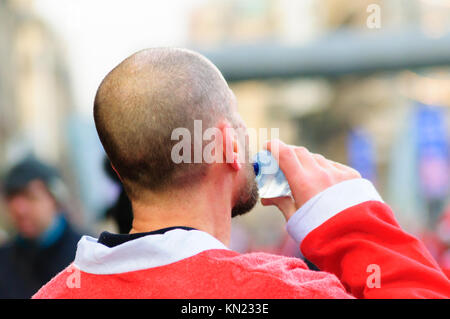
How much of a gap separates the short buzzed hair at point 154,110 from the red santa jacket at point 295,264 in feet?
0.61

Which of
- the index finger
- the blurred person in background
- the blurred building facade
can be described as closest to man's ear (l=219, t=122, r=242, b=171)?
the index finger

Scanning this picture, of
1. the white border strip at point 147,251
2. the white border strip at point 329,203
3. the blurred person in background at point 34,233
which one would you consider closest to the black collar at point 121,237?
the white border strip at point 147,251

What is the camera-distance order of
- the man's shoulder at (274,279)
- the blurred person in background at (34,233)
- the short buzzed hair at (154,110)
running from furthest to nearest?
the blurred person in background at (34,233) → the short buzzed hair at (154,110) → the man's shoulder at (274,279)

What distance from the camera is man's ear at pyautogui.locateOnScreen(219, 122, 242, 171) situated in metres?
1.74

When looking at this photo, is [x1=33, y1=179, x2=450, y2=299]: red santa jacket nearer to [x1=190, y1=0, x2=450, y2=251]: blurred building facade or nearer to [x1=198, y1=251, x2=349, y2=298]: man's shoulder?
[x1=198, y1=251, x2=349, y2=298]: man's shoulder

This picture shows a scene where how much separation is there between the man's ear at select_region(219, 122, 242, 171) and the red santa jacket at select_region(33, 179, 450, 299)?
0.73 ft

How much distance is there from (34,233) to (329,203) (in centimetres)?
352

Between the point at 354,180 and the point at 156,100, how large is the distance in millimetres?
605

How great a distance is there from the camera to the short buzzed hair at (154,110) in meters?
1.68

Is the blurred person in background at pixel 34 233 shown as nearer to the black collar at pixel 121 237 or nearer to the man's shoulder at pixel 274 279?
the black collar at pixel 121 237

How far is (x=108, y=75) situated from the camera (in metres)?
1.80

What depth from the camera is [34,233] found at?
15.8 feet

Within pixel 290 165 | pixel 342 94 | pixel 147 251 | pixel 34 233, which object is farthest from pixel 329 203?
pixel 342 94

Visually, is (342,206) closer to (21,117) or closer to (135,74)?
(135,74)
